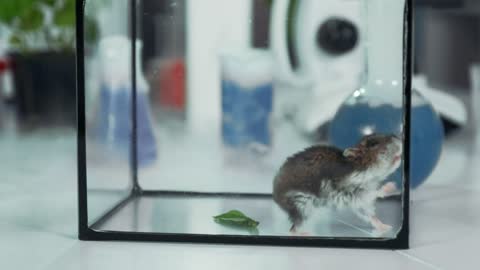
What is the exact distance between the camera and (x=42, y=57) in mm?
1235

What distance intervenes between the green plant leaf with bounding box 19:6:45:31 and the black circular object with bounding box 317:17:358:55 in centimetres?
52

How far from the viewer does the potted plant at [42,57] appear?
122cm

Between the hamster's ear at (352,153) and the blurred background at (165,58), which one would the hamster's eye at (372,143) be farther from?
the blurred background at (165,58)

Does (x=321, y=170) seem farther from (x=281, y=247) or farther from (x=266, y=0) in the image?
(x=266, y=0)

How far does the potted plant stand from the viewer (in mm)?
1221

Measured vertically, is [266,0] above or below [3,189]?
above

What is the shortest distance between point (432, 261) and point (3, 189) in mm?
483

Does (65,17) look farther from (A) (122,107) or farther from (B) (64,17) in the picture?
(A) (122,107)

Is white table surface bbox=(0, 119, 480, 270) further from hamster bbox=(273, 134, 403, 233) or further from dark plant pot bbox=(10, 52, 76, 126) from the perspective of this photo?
dark plant pot bbox=(10, 52, 76, 126)

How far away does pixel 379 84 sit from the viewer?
0.60 meters

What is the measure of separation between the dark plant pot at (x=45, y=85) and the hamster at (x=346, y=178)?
0.79 m

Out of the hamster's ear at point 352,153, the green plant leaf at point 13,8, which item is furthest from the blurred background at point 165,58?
the hamster's ear at point 352,153

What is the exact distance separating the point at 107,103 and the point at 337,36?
0.40 m

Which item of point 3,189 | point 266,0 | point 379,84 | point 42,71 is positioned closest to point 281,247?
point 379,84
